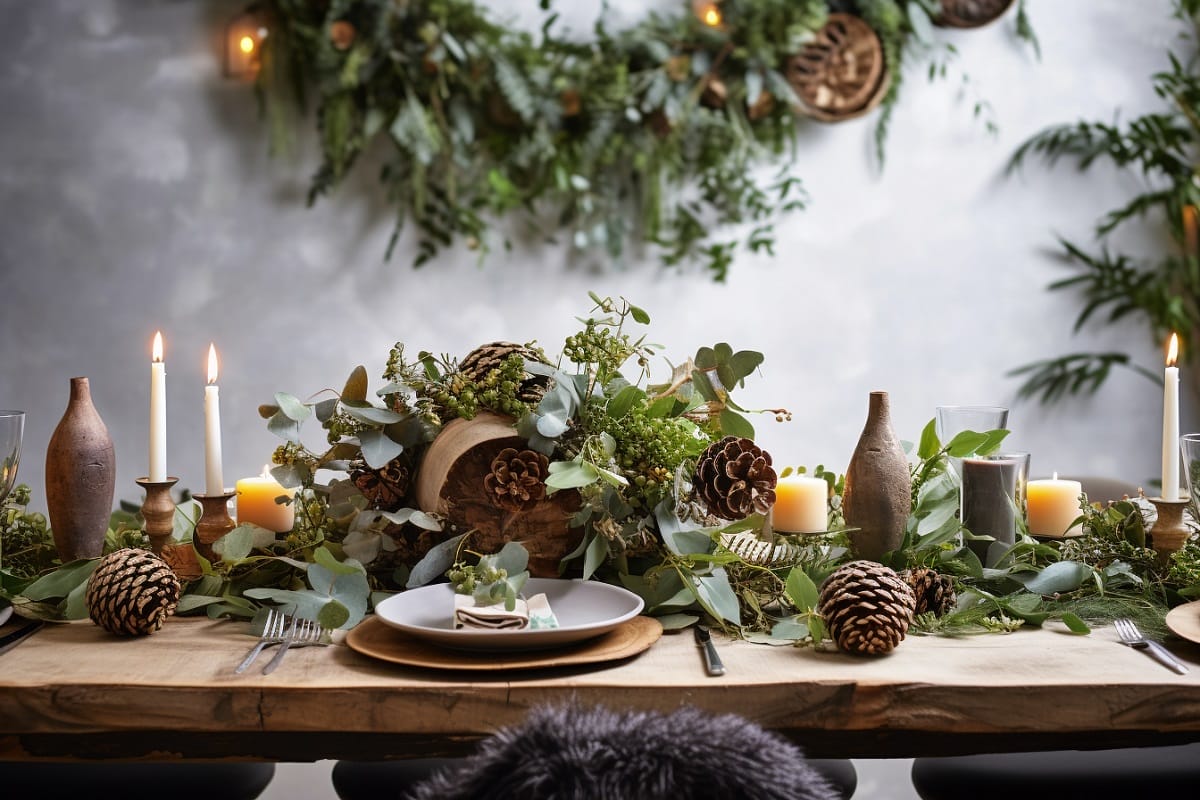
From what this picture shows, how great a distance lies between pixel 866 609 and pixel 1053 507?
0.41 m

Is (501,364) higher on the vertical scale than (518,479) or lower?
higher

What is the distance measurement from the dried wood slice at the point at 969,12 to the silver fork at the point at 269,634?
2.60m

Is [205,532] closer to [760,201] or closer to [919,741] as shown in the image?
[919,741]

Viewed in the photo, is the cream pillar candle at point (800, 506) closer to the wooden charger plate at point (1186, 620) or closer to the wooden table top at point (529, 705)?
the wooden table top at point (529, 705)

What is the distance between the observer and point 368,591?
993 mm

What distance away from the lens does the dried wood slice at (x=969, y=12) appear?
111 inches

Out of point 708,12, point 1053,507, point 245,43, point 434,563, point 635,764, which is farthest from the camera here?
point 708,12

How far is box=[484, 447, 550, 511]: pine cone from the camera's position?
102cm

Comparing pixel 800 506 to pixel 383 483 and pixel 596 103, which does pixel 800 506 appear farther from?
pixel 596 103

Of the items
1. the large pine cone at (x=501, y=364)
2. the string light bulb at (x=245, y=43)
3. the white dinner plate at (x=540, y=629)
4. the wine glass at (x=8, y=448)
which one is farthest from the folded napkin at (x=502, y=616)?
the string light bulb at (x=245, y=43)

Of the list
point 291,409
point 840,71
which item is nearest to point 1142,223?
point 840,71

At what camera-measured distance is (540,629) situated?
869 mm

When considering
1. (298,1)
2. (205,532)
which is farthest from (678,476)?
(298,1)

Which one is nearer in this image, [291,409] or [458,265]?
[291,409]
